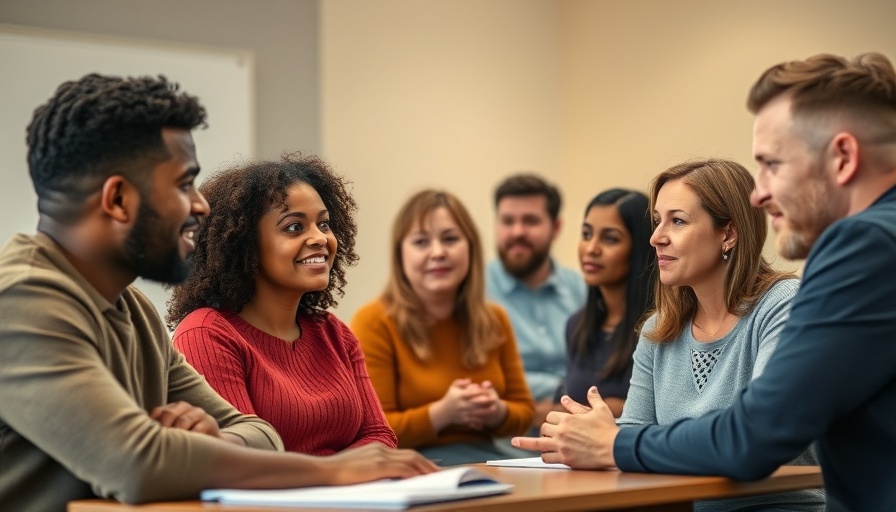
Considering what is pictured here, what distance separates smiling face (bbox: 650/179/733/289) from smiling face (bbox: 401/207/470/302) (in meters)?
1.39

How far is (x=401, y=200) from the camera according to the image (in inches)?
227

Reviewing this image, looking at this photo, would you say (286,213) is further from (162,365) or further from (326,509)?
(326,509)

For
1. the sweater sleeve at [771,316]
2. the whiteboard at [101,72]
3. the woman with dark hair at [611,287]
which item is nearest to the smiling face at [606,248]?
the woman with dark hair at [611,287]

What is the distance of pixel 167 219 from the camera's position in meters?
1.77

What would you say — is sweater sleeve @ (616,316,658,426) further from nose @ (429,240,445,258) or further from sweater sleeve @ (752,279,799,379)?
nose @ (429,240,445,258)

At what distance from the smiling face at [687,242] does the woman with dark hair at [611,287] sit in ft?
2.82

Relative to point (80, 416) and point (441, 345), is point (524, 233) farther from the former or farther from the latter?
point (80, 416)

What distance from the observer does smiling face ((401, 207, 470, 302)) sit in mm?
4000

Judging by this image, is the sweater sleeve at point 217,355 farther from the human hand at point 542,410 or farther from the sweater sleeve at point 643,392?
the human hand at point 542,410

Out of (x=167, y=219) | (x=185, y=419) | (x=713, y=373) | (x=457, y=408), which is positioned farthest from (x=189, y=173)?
(x=457, y=408)

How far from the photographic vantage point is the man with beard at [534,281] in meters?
4.80

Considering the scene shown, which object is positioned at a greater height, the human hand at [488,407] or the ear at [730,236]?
the ear at [730,236]

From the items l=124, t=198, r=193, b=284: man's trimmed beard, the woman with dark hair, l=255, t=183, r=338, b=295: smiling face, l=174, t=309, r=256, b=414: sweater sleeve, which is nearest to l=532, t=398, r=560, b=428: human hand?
the woman with dark hair

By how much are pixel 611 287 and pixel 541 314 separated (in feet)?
3.87
